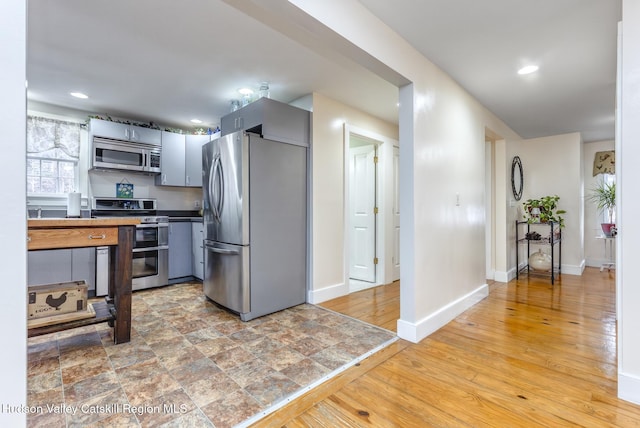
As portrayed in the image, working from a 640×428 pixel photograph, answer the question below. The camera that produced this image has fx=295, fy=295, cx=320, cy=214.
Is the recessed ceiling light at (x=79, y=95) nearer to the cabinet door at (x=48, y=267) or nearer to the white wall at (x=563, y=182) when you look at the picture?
the cabinet door at (x=48, y=267)

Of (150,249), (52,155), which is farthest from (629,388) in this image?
(52,155)

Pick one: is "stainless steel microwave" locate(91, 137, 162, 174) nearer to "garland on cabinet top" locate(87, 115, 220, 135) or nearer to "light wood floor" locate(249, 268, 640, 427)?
"garland on cabinet top" locate(87, 115, 220, 135)

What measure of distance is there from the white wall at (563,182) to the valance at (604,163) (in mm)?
1014

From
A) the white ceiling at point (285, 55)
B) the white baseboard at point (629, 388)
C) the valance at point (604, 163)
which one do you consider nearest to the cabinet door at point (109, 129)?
the white ceiling at point (285, 55)

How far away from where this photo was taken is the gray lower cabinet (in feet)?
10.5

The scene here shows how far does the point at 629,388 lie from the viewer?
1.62m

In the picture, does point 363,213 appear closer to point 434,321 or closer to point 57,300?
point 434,321

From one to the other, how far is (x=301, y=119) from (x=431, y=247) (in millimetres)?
1917

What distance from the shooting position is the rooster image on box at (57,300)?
220 centimetres

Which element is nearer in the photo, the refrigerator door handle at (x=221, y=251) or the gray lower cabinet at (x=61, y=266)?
the refrigerator door handle at (x=221, y=251)

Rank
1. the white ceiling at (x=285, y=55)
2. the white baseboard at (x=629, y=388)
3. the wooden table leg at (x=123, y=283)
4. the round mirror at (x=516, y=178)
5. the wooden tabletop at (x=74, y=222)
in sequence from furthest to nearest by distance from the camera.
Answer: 1. the round mirror at (x=516, y=178)
2. the wooden table leg at (x=123, y=283)
3. the white ceiling at (x=285, y=55)
4. the wooden tabletop at (x=74, y=222)
5. the white baseboard at (x=629, y=388)

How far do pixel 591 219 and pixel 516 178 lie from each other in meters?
2.09

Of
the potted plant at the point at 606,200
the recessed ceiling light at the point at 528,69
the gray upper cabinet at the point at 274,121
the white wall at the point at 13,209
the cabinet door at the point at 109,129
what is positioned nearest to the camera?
the white wall at the point at 13,209

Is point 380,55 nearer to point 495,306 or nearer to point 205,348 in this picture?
point 205,348
